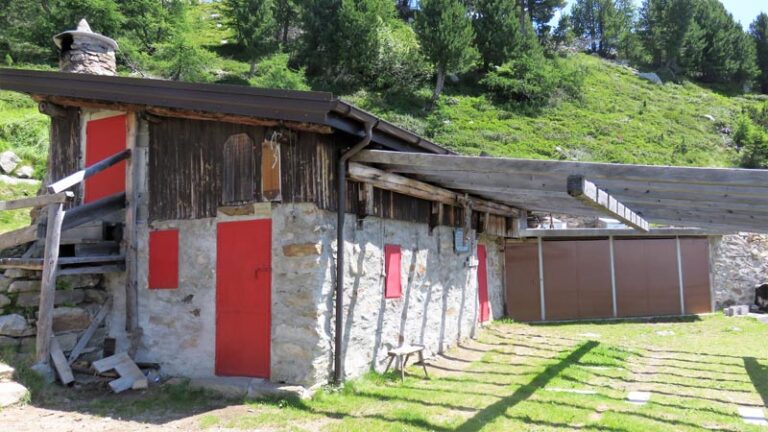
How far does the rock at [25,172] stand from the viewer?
14997mm

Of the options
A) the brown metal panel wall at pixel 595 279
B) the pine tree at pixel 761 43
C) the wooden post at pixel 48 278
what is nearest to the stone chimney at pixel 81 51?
the wooden post at pixel 48 278

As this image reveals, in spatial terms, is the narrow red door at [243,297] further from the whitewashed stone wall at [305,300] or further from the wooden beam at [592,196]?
the wooden beam at [592,196]

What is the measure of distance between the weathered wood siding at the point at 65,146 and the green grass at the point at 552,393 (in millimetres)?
4801

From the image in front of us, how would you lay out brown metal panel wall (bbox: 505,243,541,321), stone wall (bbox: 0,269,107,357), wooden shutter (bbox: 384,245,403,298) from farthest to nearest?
brown metal panel wall (bbox: 505,243,541,321)
wooden shutter (bbox: 384,245,403,298)
stone wall (bbox: 0,269,107,357)

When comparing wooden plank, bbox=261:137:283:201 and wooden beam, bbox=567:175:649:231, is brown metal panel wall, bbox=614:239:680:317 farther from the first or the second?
wooden plank, bbox=261:137:283:201

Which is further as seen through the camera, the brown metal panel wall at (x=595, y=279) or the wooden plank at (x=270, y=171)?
the brown metal panel wall at (x=595, y=279)

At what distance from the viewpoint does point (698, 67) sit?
1858 inches

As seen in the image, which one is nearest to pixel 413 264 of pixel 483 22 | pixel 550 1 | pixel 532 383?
pixel 532 383

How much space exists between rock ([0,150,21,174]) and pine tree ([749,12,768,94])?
5296cm

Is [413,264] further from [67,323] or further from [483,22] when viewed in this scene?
[483,22]

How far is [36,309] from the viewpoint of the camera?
6.98m

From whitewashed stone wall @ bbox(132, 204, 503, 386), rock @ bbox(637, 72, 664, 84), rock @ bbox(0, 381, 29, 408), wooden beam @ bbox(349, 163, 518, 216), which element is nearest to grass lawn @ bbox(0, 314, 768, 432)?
rock @ bbox(0, 381, 29, 408)

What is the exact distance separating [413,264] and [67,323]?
4.75m

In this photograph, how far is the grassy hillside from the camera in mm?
26375
